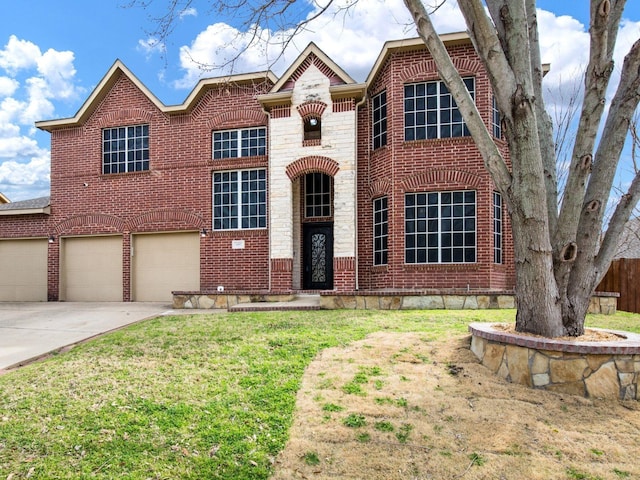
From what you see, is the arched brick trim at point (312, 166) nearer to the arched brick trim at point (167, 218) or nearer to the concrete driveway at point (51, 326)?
the arched brick trim at point (167, 218)

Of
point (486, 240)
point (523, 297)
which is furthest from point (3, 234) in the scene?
point (523, 297)

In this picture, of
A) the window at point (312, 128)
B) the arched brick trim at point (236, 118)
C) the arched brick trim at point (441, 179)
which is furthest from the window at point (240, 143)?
the arched brick trim at point (441, 179)

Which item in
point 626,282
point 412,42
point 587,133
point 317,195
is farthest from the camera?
point 317,195

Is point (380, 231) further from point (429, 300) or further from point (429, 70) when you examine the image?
point (429, 70)

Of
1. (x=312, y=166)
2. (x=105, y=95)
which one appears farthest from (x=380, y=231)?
(x=105, y=95)

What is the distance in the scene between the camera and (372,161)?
42.9 feet

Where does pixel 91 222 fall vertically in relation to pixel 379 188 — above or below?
below

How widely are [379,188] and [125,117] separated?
917 centimetres

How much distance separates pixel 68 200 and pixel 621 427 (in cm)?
1663

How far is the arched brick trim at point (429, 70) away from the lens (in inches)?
471

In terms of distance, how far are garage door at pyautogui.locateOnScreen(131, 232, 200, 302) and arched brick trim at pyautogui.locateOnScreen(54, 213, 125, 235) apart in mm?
774

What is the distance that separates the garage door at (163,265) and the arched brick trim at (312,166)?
3.99m

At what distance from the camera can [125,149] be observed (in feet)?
51.1

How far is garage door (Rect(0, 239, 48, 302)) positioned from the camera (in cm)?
1619
